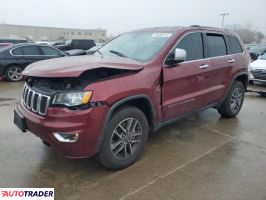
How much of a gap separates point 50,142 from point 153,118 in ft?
4.54

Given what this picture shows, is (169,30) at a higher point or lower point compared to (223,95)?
higher

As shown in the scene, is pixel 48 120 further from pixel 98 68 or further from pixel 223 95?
pixel 223 95

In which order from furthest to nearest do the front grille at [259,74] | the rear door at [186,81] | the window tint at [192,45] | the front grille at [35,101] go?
the front grille at [259,74], the window tint at [192,45], the rear door at [186,81], the front grille at [35,101]

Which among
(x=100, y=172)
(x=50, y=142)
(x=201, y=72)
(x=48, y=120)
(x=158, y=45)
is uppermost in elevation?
(x=158, y=45)

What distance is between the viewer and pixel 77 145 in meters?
2.92

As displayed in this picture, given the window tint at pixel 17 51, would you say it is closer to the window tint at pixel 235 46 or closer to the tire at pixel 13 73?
the tire at pixel 13 73

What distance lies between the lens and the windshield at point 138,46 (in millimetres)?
3886

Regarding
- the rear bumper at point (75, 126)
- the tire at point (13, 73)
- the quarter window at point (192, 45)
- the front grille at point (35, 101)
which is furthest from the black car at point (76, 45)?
the rear bumper at point (75, 126)

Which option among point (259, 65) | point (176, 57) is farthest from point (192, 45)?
point (259, 65)

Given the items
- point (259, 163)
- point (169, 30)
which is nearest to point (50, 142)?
point (169, 30)

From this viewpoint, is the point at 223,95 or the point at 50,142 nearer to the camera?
the point at 50,142

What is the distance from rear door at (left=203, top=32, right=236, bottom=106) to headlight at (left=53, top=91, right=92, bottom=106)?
241cm

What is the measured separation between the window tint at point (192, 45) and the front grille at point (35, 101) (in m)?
2.13

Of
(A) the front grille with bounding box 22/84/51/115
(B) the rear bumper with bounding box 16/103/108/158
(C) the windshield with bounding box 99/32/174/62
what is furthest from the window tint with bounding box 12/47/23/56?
(B) the rear bumper with bounding box 16/103/108/158
